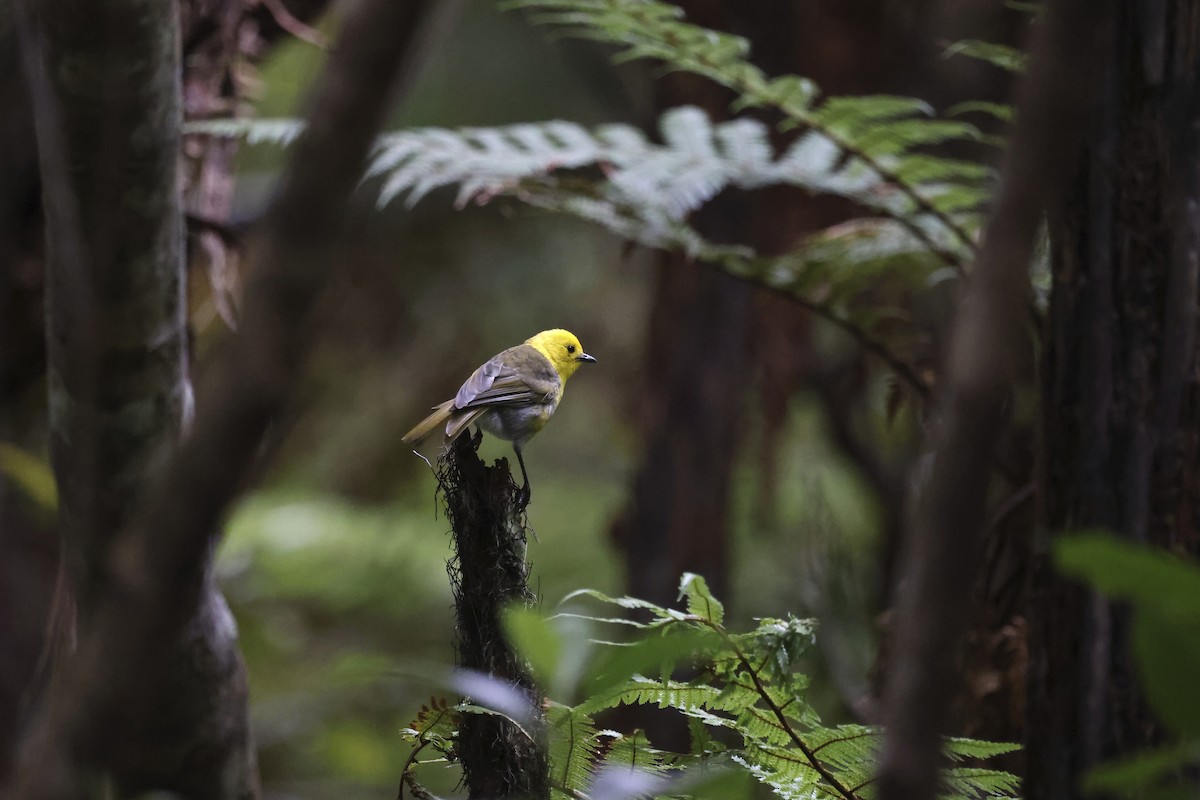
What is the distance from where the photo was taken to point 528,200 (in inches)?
105

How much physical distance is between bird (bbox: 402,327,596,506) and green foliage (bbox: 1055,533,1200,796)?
1.35m

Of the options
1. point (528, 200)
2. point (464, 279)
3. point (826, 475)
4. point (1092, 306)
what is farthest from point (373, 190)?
point (1092, 306)

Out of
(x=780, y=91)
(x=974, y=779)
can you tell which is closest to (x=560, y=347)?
(x=780, y=91)

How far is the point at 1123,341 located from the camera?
140 cm

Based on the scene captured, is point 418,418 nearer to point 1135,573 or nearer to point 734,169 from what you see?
point 734,169

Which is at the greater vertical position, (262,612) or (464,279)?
(464,279)

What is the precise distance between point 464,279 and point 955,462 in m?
6.63

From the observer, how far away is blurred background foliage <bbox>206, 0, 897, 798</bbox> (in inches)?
215

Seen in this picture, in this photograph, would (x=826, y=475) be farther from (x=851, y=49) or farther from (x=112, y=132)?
(x=112, y=132)

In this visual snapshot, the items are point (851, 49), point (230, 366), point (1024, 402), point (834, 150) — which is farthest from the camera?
point (851, 49)

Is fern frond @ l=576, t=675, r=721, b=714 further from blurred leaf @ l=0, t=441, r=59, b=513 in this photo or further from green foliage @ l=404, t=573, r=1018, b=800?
blurred leaf @ l=0, t=441, r=59, b=513

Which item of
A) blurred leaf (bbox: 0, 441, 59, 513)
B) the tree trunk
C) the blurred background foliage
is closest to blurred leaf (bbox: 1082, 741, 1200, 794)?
the tree trunk

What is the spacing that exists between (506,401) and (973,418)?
1596 millimetres

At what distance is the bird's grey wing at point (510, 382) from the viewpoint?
2033 millimetres
